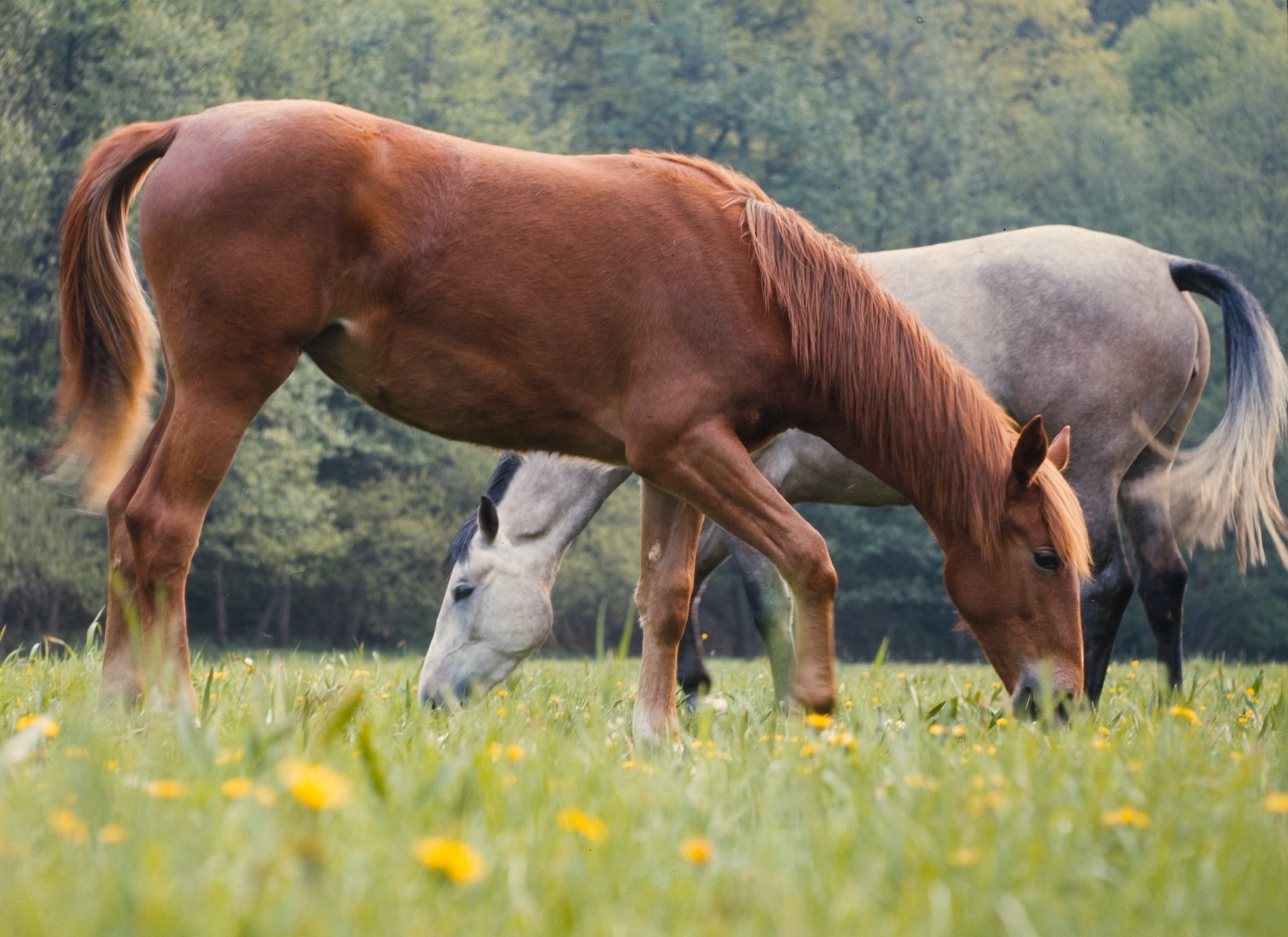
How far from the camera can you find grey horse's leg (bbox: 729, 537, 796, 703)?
534 centimetres

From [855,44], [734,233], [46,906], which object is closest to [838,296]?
[734,233]

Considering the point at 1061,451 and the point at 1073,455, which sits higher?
the point at 1061,451

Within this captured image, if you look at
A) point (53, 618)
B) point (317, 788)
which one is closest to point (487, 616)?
point (317, 788)

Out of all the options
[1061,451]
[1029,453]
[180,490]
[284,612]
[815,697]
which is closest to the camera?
[180,490]

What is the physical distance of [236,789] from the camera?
182 cm

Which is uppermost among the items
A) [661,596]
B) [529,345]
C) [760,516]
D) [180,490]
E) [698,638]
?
[529,345]

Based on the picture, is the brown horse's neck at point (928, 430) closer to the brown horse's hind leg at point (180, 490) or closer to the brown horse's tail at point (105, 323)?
the brown horse's hind leg at point (180, 490)

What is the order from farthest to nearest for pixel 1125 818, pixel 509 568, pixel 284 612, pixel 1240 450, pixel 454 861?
1. pixel 284 612
2. pixel 509 568
3. pixel 1240 450
4. pixel 1125 818
5. pixel 454 861

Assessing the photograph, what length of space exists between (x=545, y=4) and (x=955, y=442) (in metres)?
28.8

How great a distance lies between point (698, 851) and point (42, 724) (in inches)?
41.8

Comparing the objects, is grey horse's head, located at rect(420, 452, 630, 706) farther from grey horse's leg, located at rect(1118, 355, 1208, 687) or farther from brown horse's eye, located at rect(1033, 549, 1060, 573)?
grey horse's leg, located at rect(1118, 355, 1208, 687)

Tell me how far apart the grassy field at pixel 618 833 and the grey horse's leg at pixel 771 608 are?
2.32m

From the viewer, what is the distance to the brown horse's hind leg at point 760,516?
11.7 feet

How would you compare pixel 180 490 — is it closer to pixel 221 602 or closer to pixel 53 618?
pixel 53 618
